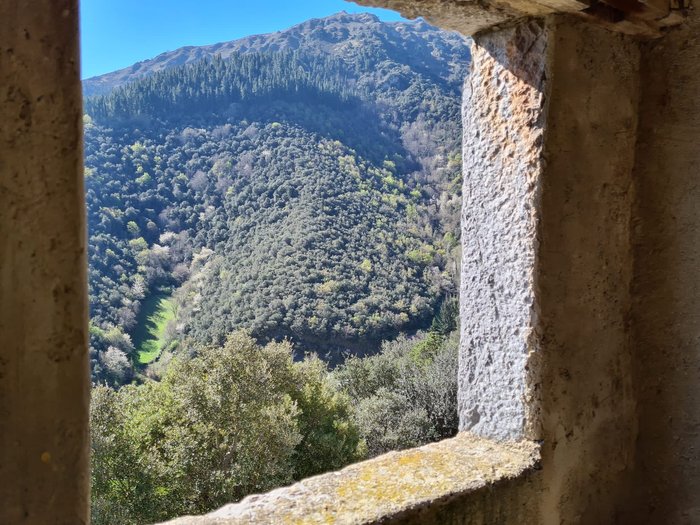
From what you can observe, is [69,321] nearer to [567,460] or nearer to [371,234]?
[567,460]

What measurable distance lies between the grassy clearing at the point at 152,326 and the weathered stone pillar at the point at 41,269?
20541 mm

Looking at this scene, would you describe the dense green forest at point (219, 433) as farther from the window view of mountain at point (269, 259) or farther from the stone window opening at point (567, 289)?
the stone window opening at point (567, 289)

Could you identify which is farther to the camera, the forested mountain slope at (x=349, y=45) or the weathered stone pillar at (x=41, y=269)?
the forested mountain slope at (x=349, y=45)

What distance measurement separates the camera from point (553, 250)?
1.59 metres

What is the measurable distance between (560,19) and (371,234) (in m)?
26.4

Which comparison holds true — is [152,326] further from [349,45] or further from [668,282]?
[349,45]

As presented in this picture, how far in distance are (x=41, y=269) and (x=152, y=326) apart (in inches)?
894

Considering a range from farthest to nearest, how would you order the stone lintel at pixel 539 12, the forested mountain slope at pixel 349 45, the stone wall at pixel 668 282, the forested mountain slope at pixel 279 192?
the forested mountain slope at pixel 349 45
the forested mountain slope at pixel 279 192
the stone wall at pixel 668 282
the stone lintel at pixel 539 12

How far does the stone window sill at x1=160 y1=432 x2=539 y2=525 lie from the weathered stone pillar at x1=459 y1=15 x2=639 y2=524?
0.10 m

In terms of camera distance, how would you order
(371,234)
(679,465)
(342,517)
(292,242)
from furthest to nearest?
(371,234) → (292,242) → (679,465) → (342,517)

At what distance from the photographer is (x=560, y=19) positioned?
1535 millimetres

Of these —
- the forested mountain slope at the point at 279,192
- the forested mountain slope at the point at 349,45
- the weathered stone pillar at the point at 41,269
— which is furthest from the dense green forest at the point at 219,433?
the forested mountain slope at the point at 349,45

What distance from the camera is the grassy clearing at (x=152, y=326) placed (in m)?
20.8

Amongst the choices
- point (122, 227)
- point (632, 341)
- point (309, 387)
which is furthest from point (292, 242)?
point (632, 341)
